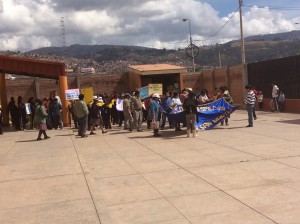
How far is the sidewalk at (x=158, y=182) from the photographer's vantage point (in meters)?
6.29

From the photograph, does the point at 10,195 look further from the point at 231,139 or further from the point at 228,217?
the point at 231,139

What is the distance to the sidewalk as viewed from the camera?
6285 millimetres

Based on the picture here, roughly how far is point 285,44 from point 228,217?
12153 centimetres

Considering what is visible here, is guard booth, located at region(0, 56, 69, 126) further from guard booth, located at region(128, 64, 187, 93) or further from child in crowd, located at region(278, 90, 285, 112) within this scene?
child in crowd, located at region(278, 90, 285, 112)

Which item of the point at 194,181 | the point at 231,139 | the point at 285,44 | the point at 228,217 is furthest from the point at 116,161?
the point at 285,44

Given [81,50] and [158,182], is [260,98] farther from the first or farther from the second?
[81,50]

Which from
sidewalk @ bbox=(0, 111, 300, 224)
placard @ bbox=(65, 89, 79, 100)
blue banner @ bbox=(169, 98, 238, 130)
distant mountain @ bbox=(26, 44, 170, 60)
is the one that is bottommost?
sidewalk @ bbox=(0, 111, 300, 224)

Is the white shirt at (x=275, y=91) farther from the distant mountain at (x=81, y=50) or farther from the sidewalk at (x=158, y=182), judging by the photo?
the distant mountain at (x=81, y=50)

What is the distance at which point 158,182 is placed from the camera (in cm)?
838

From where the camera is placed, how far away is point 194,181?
8.23 metres

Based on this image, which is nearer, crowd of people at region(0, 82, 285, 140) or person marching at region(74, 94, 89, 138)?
crowd of people at region(0, 82, 285, 140)

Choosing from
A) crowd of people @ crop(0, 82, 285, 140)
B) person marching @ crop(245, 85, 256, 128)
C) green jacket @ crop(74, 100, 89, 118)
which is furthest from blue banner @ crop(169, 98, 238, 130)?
green jacket @ crop(74, 100, 89, 118)

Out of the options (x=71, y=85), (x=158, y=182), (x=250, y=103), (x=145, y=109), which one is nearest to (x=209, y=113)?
(x=250, y=103)

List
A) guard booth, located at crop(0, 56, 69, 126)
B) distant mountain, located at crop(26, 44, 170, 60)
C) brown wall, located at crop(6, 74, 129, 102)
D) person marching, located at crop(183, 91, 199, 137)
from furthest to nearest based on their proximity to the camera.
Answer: distant mountain, located at crop(26, 44, 170, 60) < brown wall, located at crop(6, 74, 129, 102) < guard booth, located at crop(0, 56, 69, 126) < person marching, located at crop(183, 91, 199, 137)
